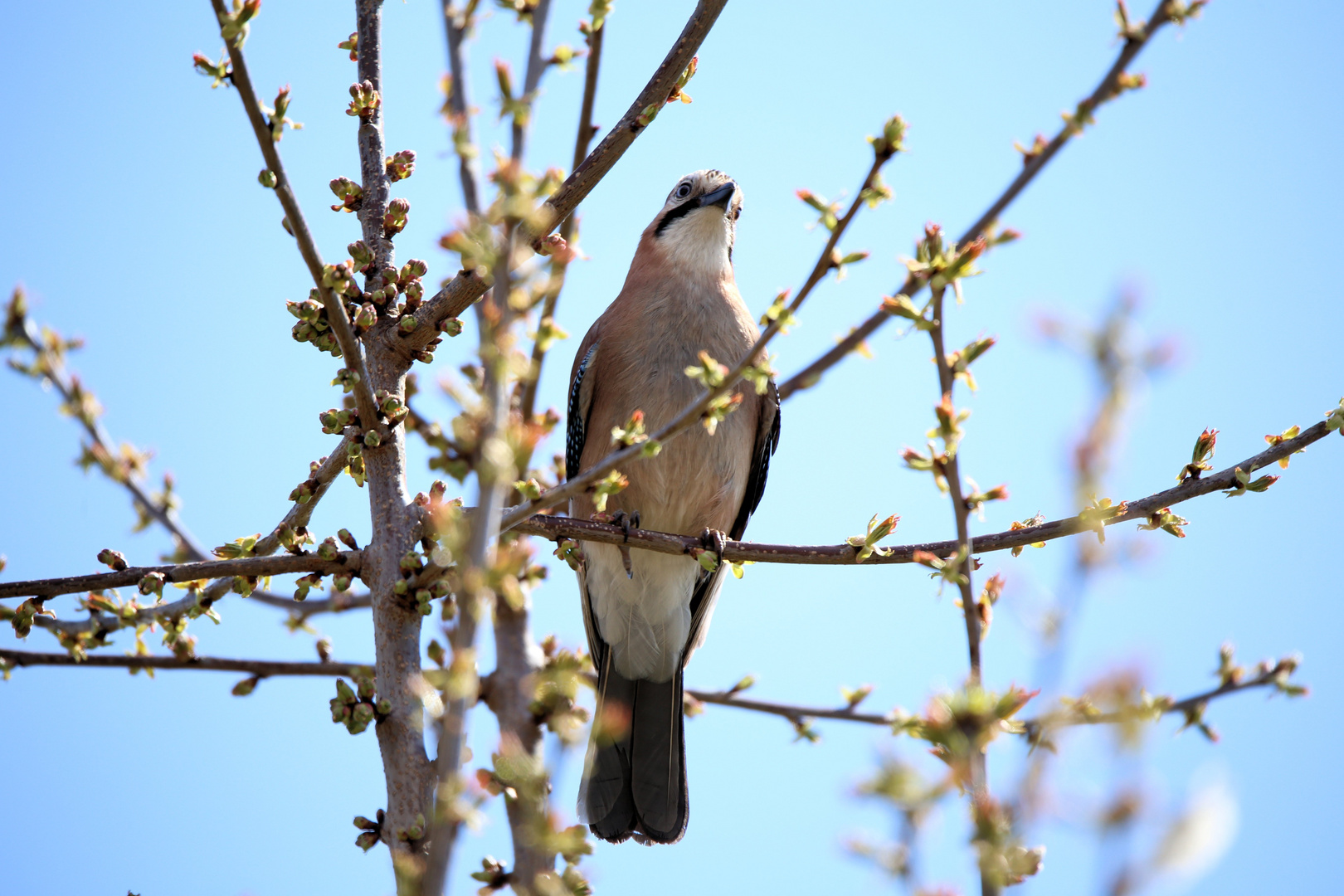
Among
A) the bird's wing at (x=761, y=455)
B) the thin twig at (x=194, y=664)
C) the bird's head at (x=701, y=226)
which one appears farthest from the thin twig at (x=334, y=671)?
the bird's head at (x=701, y=226)

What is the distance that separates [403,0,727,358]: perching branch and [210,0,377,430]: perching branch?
A: 0.33 m

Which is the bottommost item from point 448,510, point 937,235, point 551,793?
point 551,793

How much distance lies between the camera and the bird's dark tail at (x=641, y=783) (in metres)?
5.52

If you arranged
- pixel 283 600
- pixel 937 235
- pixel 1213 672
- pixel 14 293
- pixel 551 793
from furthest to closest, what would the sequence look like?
pixel 283 600 < pixel 14 293 < pixel 1213 672 < pixel 937 235 < pixel 551 793

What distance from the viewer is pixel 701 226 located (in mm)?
6449

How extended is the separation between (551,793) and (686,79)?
2.76 m

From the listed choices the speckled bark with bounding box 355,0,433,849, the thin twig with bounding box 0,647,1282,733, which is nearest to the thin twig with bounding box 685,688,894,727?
the thin twig with bounding box 0,647,1282,733

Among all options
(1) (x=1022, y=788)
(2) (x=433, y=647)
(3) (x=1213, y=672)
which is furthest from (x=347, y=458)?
(3) (x=1213, y=672)

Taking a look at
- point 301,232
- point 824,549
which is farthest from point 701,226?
point 301,232

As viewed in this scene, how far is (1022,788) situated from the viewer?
1.58m

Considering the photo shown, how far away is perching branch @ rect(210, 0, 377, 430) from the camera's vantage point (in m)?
2.83

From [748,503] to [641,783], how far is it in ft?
5.89

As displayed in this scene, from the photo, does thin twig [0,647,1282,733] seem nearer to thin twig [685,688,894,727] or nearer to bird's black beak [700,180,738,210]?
thin twig [685,688,894,727]

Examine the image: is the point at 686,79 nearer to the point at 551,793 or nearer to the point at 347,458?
the point at 347,458
